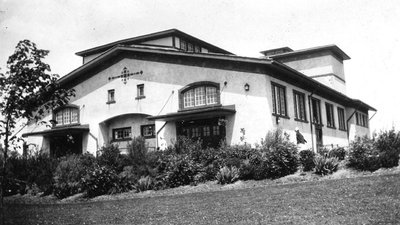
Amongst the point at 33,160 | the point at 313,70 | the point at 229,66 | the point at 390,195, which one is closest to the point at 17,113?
the point at 390,195

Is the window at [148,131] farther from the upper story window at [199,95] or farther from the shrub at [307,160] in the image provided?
→ the shrub at [307,160]

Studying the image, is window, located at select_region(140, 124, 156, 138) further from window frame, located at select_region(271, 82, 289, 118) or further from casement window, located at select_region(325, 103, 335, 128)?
casement window, located at select_region(325, 103, 335, 128)

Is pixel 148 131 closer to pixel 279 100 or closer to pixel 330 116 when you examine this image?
pixel 279 100

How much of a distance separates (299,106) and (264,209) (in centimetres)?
1961

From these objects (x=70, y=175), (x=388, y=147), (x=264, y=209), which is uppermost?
(x=388, y=147)

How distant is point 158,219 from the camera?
10953 mm

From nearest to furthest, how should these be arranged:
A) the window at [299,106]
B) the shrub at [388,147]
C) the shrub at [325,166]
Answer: the shrub at [388,147], the shrub at [325,166], the window at [299,106]

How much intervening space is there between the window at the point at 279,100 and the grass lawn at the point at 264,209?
11.4 metres

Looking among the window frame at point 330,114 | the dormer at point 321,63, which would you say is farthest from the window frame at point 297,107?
the dormer at point 321,63

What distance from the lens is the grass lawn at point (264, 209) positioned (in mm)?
9703

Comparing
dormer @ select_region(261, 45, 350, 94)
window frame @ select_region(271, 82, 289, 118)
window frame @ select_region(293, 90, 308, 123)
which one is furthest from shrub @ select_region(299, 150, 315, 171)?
dormer @ select_region(261, 45, 350, 94)

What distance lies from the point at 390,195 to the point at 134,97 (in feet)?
67.5

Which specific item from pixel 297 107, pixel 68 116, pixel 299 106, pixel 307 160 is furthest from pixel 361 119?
A: pixel 307 160

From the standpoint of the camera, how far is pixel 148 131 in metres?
29.6
